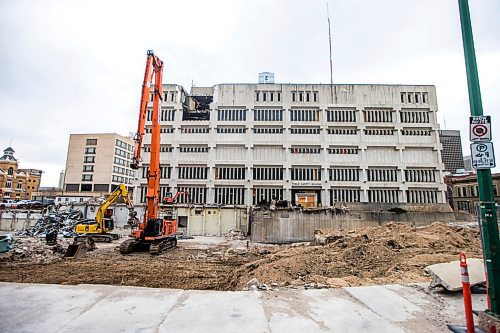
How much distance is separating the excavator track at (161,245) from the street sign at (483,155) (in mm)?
16236

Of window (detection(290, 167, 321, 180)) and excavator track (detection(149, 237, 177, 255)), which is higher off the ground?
window (detection(290, 167, 321, 180))

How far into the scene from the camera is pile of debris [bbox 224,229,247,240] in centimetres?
3111

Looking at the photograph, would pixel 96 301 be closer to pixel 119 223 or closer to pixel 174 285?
pixel 174 285

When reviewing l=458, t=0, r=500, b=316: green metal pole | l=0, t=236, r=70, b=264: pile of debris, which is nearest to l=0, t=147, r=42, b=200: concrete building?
l=0, t=236, r=70, b=264: pile of debris

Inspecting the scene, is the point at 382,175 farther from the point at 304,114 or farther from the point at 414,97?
the point at 304,114

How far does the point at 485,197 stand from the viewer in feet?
13.8

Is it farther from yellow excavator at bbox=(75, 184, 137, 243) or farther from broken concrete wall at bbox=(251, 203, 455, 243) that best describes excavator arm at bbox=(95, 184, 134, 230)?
broken concrete wall at bbox=(251, 203, 455, 243)

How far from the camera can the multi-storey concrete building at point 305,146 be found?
3881 centimetres

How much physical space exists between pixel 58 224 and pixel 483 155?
Result: 3695 centimetres

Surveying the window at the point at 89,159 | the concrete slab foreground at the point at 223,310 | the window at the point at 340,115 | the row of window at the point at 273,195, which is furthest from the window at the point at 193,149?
the window at the point at 89,159

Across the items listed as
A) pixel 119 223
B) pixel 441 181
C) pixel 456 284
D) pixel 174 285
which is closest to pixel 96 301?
pixel 174 285

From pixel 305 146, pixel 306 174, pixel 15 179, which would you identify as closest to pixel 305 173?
pixel 306 174

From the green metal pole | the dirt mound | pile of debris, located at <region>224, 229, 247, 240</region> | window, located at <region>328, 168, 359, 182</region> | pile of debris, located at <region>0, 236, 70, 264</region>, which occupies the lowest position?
pile of debris, located at <region>224, 229, 247, 240</region>

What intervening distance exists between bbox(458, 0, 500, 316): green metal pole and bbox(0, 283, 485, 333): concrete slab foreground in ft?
3.32
